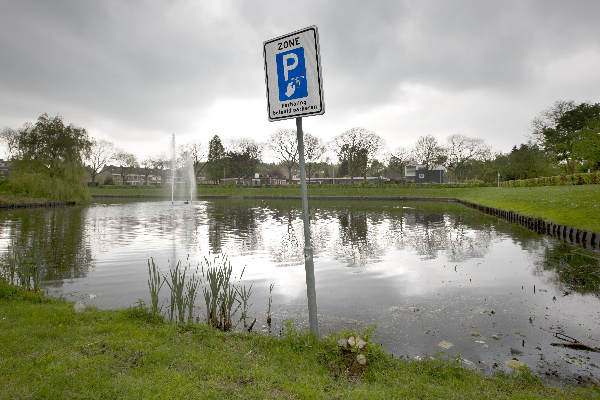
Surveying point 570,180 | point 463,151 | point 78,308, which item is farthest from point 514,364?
point 463,151

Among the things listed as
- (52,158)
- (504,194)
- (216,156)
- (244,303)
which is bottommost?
(244,303)

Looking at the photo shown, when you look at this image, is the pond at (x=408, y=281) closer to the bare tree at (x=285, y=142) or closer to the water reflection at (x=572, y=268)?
the water reflection at (x=572, y=268)

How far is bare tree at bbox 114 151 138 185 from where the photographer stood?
112m

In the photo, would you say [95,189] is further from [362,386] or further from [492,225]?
[362,386]

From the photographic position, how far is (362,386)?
157 inches

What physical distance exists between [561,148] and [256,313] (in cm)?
6499

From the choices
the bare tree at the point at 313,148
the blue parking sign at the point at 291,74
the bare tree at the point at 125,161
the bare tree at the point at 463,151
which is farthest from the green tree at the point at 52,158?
the bare tree at the point at 463,151

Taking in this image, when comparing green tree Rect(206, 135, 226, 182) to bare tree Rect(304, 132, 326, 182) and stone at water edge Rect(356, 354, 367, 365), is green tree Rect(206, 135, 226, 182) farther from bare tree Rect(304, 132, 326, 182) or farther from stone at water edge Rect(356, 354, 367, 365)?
stone at water edge Rect(356, 354, 367, 365)

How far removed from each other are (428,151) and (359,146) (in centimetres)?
1865

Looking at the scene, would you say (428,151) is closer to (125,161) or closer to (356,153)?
(356,153)

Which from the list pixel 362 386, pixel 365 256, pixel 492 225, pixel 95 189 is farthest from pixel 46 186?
pixel 362 386

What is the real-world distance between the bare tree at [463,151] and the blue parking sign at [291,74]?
316 feet

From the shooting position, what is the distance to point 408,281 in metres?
10.4

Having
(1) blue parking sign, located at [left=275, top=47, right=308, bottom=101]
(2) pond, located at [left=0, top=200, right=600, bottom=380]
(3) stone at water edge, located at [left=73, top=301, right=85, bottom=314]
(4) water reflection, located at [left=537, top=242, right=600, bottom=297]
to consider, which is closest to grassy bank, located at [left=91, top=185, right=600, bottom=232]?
(4) water reflection, located at [left=537, top=242, right=600, bottom=297]
